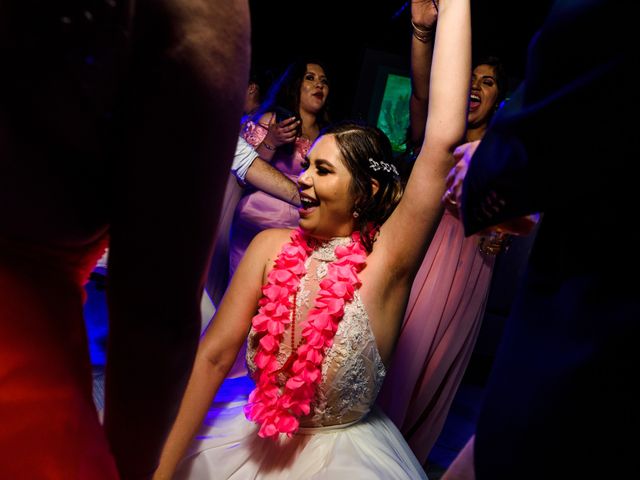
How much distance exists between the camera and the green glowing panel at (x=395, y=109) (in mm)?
4980

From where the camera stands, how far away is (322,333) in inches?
53.9

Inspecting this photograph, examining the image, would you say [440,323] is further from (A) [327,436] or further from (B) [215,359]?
(B) [215,359]

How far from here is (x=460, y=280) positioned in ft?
7.93

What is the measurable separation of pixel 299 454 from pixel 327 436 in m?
0.09

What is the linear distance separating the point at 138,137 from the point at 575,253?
0.50 metres

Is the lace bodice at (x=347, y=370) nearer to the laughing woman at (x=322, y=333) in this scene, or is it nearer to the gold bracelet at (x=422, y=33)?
the laughing woman at (x=322, y=333)

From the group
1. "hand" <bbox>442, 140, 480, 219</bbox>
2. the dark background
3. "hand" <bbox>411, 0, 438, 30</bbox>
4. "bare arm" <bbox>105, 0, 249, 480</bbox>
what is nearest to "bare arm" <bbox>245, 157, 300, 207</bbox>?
"hand" <bbox>411, 0, 438, 30</bbox>

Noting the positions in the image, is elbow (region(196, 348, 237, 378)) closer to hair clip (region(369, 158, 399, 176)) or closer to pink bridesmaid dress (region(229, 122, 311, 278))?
hair clip (region(369, 158, 399, 176))

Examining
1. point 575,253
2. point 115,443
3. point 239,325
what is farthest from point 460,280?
point 115,443

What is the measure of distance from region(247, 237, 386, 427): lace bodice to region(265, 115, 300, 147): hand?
6.16 ft

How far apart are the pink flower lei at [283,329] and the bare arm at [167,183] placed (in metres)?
0.82

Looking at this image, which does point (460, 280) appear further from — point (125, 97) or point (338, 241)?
point (125, 97)

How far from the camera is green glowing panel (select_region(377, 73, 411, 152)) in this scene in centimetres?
498

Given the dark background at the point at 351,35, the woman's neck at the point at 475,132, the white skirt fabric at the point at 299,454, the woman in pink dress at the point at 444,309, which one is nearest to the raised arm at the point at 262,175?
the woman in pink dress at the point at 444,309
